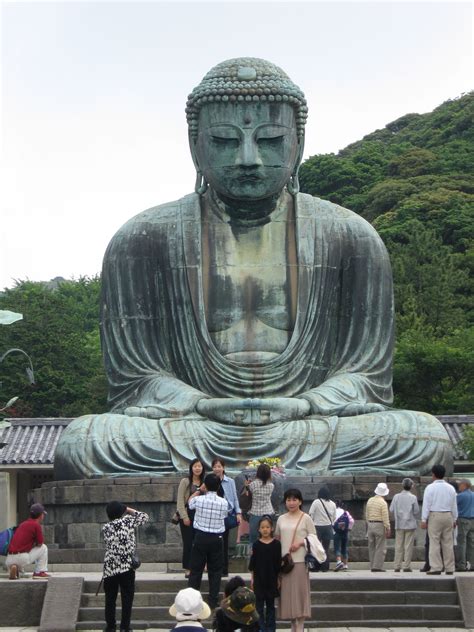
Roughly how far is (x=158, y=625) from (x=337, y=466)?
15.8 ft

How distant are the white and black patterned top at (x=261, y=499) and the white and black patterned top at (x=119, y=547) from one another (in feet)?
6.39

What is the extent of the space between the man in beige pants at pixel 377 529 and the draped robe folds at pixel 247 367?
1911 millimetres

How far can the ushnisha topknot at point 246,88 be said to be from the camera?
719 inches

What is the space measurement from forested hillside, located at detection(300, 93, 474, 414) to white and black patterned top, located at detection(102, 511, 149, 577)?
18.9 m

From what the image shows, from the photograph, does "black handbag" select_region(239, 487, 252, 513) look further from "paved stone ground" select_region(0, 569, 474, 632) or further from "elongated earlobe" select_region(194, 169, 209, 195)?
"elongated earlobe" select_region(194, 169, 209, 195)

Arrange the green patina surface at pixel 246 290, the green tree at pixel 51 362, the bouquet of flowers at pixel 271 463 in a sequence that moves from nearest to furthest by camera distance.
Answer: the bouquet of flowers at pixel 271 463 < the green patina surface at pixel 246 290 < the green tree at pixel 51 362

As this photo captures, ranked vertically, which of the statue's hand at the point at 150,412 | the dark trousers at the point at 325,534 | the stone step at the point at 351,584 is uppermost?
the statue's hand at the point at 150,412

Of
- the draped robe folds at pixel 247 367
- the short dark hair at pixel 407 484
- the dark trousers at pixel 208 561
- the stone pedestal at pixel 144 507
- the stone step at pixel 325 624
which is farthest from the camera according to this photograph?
the draped robe folds at pixel 247 367

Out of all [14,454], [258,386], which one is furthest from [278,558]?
[14,454]

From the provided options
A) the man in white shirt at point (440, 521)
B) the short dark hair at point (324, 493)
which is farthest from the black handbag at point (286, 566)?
the short dark hair at point (324, 493)

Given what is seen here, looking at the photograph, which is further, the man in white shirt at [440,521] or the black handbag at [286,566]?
the man in white shirt at [440,521]

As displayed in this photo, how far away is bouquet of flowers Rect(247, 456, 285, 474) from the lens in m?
15.3

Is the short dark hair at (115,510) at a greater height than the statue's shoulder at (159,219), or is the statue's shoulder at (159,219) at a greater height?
the statue's shoulder at (159,219)

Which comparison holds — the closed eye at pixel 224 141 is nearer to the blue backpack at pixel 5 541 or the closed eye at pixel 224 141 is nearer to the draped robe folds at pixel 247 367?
the draped robe folds at pixel 247 367
